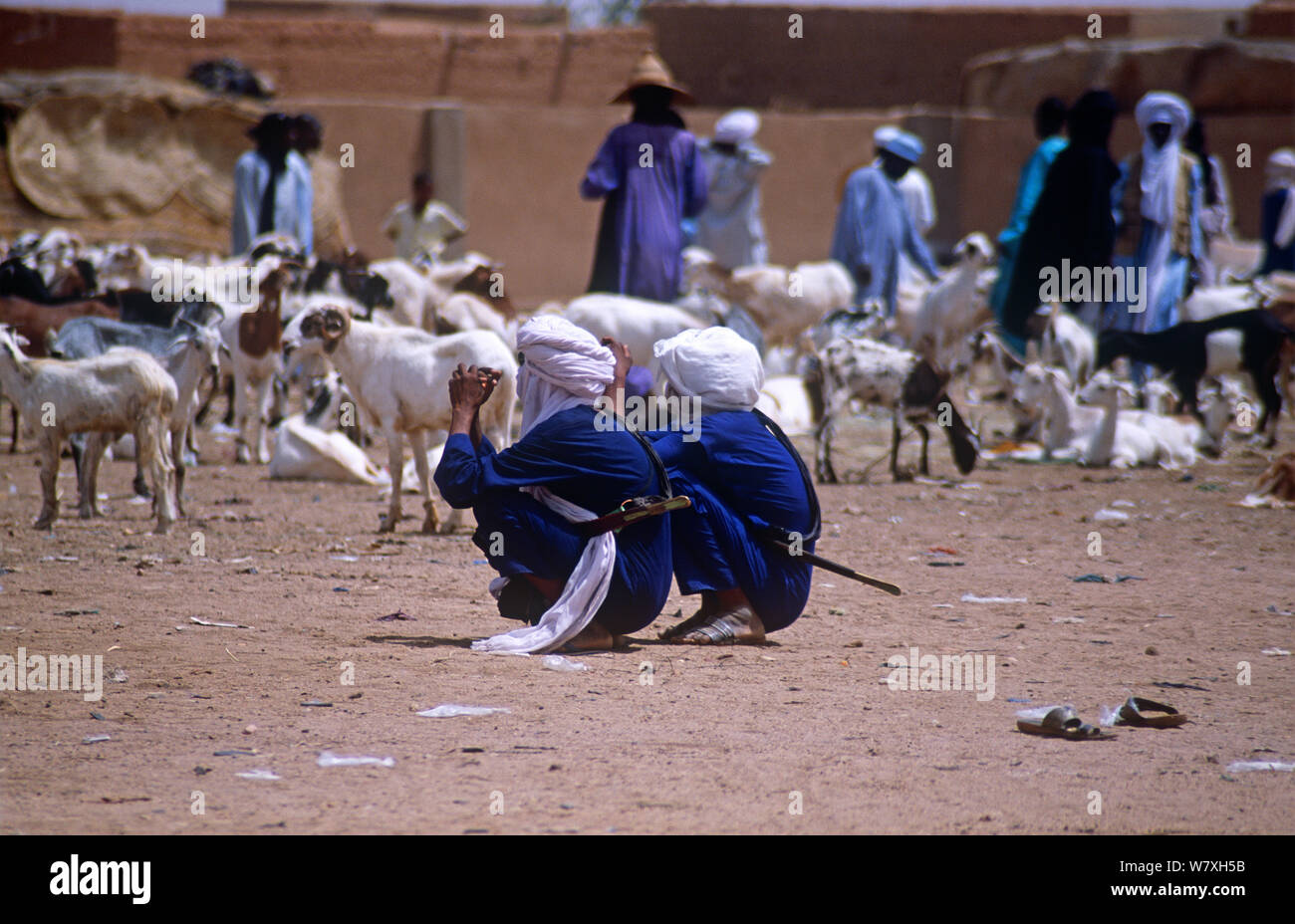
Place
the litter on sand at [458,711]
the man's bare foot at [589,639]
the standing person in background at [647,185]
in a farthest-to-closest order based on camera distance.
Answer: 1. the standing person in background at [647,185]
2. the man's bare foot at [589,639]
3. the litter on sand at [458,711]

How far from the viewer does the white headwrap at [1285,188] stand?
1755cm

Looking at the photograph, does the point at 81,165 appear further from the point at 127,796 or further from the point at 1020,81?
the point at 127,796

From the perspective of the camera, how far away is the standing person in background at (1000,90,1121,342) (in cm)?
1217

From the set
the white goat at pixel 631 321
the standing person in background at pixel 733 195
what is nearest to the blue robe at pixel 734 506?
the white goat at pixel 631 321

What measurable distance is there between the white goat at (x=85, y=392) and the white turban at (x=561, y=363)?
281 cm

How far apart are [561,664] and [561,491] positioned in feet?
2.00

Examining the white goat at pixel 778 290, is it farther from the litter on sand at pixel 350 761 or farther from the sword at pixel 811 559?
the litter on sand at pixel 350 761

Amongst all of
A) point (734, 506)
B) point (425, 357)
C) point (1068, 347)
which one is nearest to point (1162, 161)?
point (1068, 347)

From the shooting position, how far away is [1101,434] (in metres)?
10.8

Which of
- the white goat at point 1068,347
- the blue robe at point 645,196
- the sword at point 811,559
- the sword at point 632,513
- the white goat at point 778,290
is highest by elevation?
the blue robe at point 645,196

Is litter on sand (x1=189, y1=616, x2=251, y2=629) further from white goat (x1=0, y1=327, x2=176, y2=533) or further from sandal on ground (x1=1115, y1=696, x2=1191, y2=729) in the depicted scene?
sandal on ground (x1=1115, y1=696, x2=1191, y2=729)

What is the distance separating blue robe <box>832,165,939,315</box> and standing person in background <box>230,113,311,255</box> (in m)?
5.07

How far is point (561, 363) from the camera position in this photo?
5.44 meters
